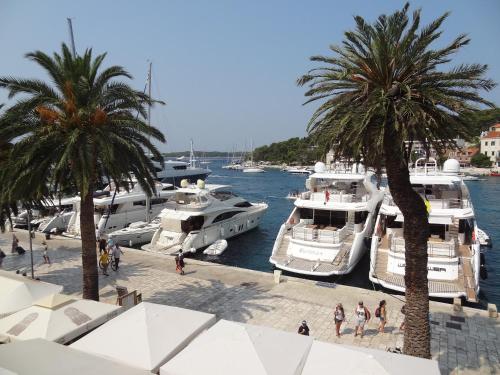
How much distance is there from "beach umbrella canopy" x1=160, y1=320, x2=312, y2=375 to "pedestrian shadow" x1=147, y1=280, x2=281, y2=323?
16.9ft

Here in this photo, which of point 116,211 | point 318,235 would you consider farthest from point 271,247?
point 116,211

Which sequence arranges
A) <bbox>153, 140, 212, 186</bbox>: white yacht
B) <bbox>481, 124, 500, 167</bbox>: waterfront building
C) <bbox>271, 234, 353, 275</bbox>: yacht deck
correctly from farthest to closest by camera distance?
<bbox>481, 124, 500, 167</bbox>: waterfront building < <bbox>153, 140, 212, 186</bbox>: white yacht < <bbox>271, 234, 353, 275</bbox>: yacht deck

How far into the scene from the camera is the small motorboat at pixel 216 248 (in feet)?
82.1

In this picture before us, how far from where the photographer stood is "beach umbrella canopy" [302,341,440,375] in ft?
21.1

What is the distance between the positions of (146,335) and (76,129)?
6.69 metres

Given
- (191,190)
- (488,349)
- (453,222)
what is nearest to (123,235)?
(191,190)

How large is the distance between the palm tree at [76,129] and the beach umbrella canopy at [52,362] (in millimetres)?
4992

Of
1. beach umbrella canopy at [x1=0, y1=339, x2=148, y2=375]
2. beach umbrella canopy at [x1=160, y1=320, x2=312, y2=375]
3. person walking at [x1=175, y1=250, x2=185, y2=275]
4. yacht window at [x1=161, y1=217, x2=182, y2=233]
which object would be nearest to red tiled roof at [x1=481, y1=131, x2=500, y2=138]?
Answer: yacht window at [x1=161, y1=217, x2=182, y2=233]

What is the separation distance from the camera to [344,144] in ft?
29.8

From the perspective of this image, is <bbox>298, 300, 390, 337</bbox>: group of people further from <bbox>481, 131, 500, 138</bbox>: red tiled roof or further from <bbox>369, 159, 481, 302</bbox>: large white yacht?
<bbox>481, 131, 500, 138</bbox>: red tiled roof

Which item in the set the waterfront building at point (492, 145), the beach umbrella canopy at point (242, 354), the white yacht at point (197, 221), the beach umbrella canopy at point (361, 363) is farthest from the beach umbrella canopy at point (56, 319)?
the waterfront building at point (492, 145)

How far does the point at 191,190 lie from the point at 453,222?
17.0 metres

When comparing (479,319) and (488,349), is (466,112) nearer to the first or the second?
(488,349)

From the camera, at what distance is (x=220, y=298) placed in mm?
14688
